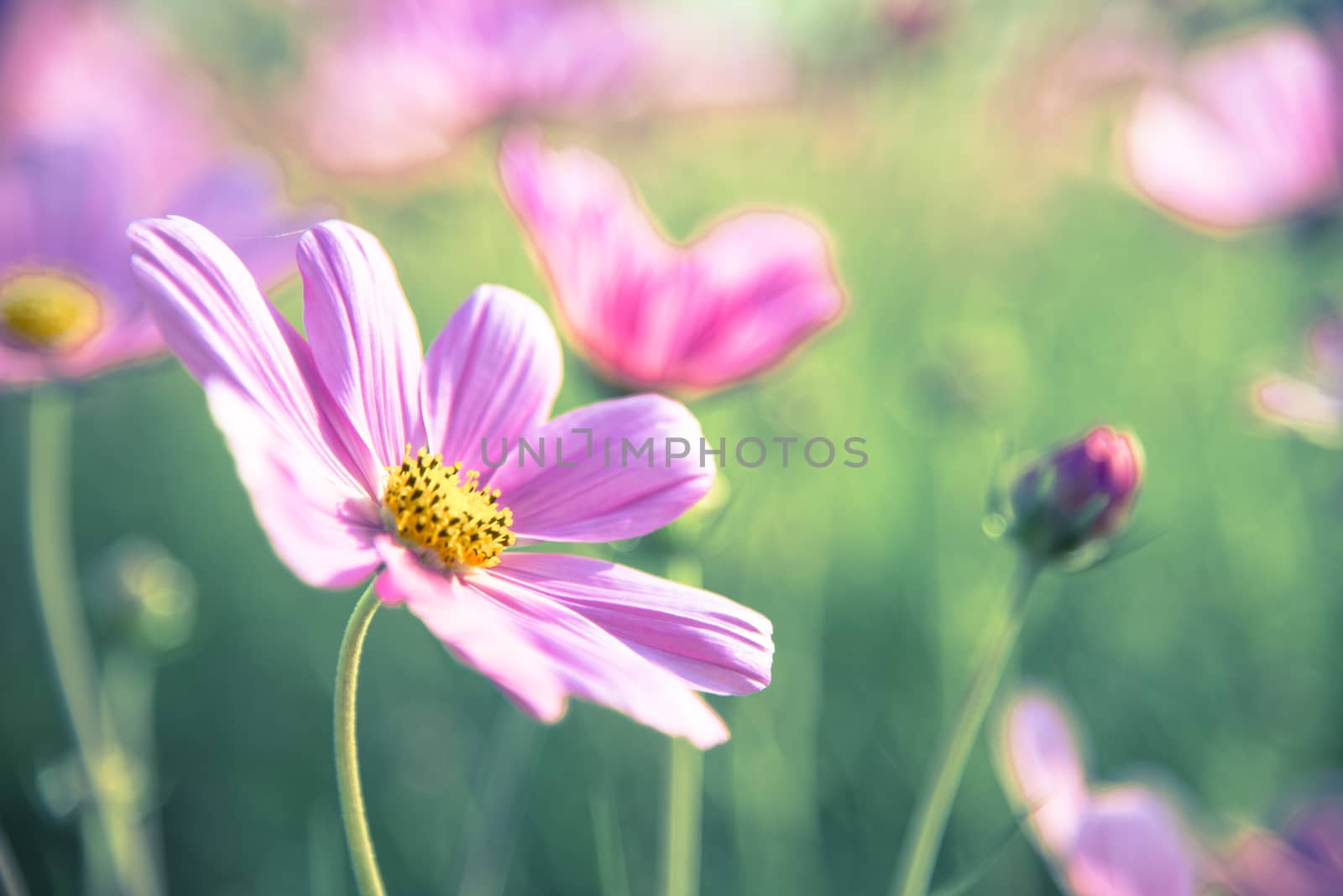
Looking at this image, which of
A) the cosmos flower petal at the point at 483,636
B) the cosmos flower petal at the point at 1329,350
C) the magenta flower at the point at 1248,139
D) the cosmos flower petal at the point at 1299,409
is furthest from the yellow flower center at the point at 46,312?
the magenta flower at the point at 1248,139

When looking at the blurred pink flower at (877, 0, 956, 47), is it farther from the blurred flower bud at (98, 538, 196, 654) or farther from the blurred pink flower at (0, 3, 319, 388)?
the blurred flower bud at (98, 538, 196, 654)

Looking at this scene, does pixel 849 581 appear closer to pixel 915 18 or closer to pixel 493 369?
pixel 915 18

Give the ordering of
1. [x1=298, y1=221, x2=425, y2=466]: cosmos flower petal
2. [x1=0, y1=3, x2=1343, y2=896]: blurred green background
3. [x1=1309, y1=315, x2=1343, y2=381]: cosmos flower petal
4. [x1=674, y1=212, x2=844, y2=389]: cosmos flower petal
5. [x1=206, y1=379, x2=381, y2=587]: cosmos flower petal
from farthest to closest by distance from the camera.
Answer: [x1=0, y1=3, x2=1343, y2=896]: blurred green background, [x1=1309, y1=315, x2=1343, y2=381]: cosmos flower petal, [x1=674, y1=212, x2=844, y2=389]: cosmos flower petal, [x1=298, y1=221, x2=425, y2=466]: cosmos flower petal, [x1=206, y1=379, x2=381, y2=587]: cosmos flower petal

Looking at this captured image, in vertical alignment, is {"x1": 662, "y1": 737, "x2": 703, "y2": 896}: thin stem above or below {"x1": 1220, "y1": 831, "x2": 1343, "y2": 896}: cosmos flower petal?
above

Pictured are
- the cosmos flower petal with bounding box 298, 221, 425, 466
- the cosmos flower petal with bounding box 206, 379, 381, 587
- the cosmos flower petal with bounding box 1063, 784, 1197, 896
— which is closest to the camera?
the cosmos flower petal with bounding box 206, 379, 381, 587

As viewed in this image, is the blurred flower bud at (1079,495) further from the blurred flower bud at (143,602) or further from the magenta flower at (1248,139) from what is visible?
the magenta flower at (1248,139)

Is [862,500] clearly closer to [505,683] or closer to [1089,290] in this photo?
[1089,290]

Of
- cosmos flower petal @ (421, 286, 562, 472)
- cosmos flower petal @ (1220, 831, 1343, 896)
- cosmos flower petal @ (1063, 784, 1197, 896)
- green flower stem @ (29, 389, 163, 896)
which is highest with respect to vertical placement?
cosmos flower petal @ (421, 286, 562, 472)

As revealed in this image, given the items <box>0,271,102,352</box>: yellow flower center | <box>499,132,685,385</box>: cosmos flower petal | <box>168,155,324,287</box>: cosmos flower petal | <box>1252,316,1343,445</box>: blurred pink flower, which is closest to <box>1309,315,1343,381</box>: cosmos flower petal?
<box>1252,316,1343,445</box>: blurred pink flower
